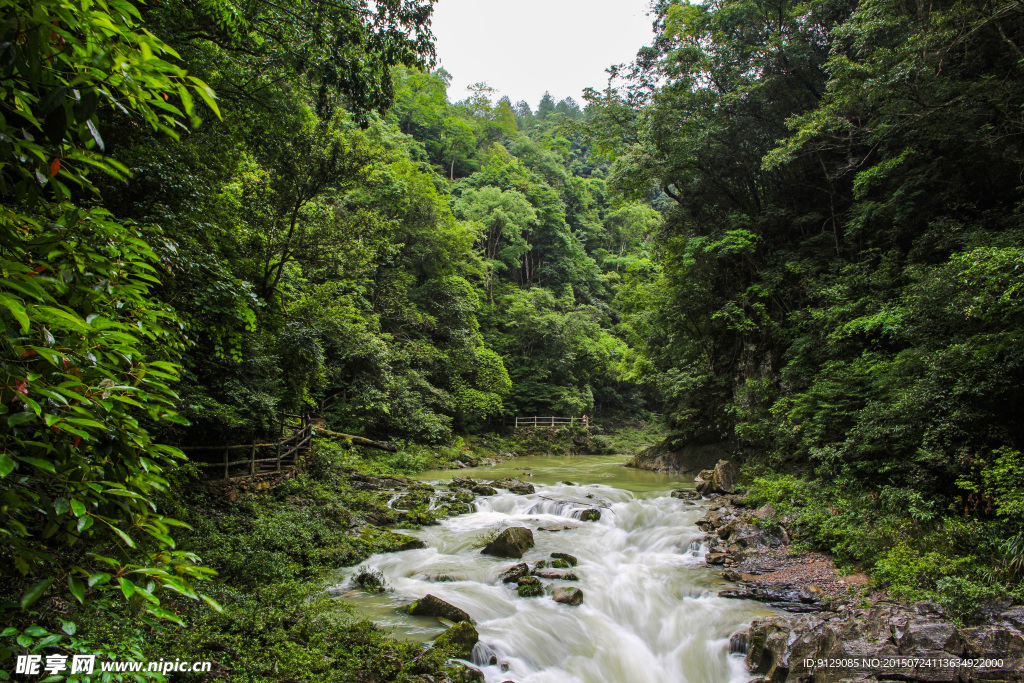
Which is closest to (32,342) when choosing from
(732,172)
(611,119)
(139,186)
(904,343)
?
(139,186)

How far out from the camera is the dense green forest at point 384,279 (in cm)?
150

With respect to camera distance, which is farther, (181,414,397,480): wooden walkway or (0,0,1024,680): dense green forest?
(181,414,397,480): wooden walkway

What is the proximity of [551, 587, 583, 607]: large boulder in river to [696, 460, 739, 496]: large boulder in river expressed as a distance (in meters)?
7.10

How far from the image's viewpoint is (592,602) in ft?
22.3

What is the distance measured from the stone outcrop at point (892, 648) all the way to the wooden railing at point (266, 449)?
805cm

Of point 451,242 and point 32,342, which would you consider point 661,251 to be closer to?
point 451,242

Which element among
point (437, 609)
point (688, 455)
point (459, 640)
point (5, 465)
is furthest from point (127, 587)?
point (688, 455)

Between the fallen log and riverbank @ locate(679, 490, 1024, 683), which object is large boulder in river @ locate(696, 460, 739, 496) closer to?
riverbank @ locate(679, 490, 1024, 683)

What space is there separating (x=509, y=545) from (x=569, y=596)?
6.36 ft

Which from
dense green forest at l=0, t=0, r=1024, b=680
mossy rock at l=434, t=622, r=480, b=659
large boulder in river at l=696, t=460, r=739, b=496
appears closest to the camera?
dense green forest at l=0, t=0, r=1024, b=680

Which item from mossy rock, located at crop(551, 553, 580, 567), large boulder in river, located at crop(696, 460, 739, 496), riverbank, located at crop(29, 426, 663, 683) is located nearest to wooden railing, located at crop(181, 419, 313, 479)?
riverbank, located at crop(29, 426, 663, 683)

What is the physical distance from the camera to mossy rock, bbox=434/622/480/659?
16.6ft

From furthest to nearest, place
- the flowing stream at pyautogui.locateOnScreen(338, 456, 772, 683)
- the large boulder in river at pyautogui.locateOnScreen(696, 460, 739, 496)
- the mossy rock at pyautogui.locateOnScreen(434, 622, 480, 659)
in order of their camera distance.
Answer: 1. the large boulder in river at pyautogui.locateOnScreen(696, 460, 739, 496)
2. the flowing stream at pyautogui.locateOnScreen(338, 456, 772, 683)
3. the mossy rock at pyautogui.locateOnScreen(434, 622, 480, 659)

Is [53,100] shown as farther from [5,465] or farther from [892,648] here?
[892,648]
